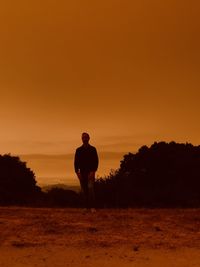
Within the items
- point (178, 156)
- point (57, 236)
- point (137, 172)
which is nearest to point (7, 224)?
point (57, 236)

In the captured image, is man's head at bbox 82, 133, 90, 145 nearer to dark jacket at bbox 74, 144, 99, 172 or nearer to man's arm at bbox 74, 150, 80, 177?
dark jacket at bbox 74, 144, 99, 172

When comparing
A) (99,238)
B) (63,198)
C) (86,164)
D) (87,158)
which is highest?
(87,158)

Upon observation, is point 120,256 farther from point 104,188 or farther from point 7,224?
point 104,188

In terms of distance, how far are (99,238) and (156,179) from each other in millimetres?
17417

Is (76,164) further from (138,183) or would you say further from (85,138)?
(138,183)

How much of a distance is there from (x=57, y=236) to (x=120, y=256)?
2028 mm

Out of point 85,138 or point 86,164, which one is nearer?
point 85,138

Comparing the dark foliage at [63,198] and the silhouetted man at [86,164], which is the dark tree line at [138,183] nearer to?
the dark foliage at [63,198]

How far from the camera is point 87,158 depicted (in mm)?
15734

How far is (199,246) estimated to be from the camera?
12164 mm

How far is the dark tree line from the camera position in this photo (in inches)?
846

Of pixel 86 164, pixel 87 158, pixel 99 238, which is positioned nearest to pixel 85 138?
pixel 87 158

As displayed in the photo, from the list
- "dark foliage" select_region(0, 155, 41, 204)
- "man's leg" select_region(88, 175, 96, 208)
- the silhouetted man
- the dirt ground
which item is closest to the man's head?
the silhouetted man

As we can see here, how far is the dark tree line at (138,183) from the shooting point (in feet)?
70.5
